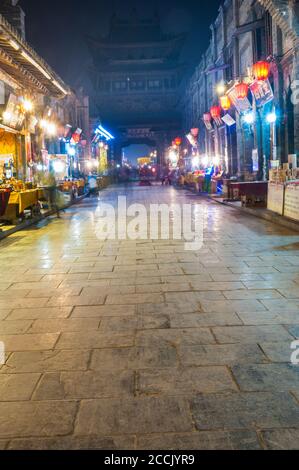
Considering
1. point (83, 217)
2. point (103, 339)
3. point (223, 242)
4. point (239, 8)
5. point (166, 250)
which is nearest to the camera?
point (103, 339)

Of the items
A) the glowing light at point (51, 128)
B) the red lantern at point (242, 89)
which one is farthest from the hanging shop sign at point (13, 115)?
the red lantern at point (242, 89)

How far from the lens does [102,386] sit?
3586 millimetres

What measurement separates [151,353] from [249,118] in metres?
19.8

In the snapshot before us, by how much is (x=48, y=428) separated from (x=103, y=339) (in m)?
1.62

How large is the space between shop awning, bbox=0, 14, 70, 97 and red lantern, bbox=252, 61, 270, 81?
24.1 feet

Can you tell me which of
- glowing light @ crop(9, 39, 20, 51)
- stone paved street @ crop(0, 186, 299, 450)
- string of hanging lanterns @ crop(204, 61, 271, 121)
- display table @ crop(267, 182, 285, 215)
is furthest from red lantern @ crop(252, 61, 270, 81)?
stone paved street @ crop(0, 186, 299, 450)

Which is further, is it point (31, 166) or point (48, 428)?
point (31, 166)

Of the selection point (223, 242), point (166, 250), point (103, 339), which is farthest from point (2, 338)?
point (223, 242)

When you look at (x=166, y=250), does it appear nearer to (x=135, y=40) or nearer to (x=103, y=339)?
(x=103, y=339)

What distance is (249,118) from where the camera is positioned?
22297 millimetres

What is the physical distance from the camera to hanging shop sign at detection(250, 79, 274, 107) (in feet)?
55.3

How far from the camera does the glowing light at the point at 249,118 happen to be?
71.2 feet

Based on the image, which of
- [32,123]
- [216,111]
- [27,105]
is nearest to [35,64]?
[27,105]

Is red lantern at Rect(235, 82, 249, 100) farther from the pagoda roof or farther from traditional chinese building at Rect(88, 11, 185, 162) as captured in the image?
the pagoda roof
